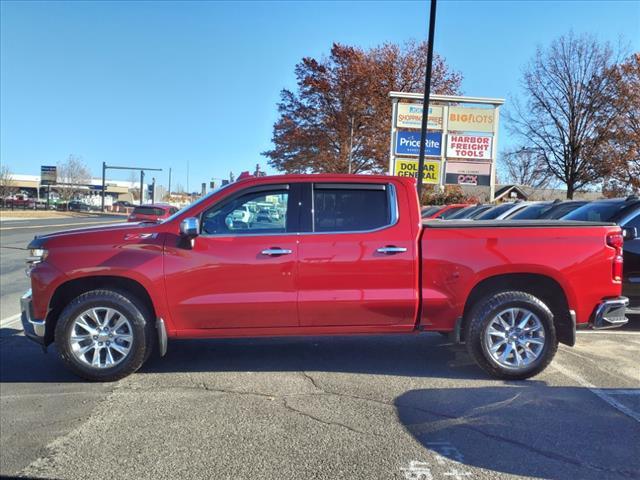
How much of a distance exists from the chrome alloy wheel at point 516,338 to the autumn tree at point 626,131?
1015 inches

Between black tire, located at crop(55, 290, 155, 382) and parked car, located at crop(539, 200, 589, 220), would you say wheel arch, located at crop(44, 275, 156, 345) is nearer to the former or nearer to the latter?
black tire, located at crop(55, 290, 155, 382)

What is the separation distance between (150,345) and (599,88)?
1174 inches

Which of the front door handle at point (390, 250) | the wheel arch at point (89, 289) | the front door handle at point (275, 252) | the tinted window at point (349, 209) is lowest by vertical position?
the wheel arch at point (89, 289)

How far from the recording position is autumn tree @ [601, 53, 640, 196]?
1041 inches

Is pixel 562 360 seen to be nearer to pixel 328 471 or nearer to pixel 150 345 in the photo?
pixel 328 471

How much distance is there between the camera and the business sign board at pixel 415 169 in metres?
18.4

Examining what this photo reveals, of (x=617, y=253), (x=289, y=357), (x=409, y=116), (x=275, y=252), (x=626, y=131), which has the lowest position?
(x=289, y=357)

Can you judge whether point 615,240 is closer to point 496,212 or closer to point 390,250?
point 390,250

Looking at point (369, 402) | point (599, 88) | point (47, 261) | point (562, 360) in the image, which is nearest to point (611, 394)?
point (562, 360)

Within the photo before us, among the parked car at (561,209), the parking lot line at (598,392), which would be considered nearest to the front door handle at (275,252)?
the parking lot line at (598,392)

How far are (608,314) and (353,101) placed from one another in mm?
27278

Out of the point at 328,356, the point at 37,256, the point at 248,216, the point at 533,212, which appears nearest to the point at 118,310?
the point at 37,256

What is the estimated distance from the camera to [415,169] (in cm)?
1850

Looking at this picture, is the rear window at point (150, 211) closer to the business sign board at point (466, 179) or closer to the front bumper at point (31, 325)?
the business sign board at point (466, 179)
